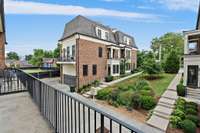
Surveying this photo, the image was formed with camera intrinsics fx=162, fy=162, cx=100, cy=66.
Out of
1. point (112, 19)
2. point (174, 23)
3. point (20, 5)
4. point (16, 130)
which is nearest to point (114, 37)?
point (112, 19)

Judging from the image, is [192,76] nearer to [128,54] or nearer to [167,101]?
[167,101]

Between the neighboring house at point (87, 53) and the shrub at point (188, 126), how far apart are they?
38.2 feet

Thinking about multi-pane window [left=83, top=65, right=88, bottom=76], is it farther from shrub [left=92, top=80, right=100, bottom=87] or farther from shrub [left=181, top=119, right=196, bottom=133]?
shrub [left=181, top=119, right=196, bottom=133]

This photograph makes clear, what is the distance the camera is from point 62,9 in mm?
18094

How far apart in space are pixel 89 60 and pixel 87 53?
2.77 ft

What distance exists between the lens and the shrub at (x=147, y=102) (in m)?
10.9

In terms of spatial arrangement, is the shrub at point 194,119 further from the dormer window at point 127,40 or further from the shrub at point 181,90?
the dormer window at point 127,40

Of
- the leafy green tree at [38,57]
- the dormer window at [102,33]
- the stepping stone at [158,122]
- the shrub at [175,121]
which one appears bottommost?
the stepping stone at [158,122]

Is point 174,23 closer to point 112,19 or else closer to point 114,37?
point 112,19

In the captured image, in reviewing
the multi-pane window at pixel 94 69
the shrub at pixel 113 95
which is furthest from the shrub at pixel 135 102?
the multi-pane window at pixel 94 69

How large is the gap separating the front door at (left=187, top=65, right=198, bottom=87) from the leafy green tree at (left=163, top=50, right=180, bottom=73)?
9554mm

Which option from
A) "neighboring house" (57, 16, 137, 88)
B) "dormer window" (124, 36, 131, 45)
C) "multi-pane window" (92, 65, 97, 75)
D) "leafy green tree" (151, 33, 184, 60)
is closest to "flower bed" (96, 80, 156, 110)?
"neighboring house" (57, 16, 137, 88)

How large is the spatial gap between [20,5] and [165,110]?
12486mm

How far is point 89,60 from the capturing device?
1858 centimetres
